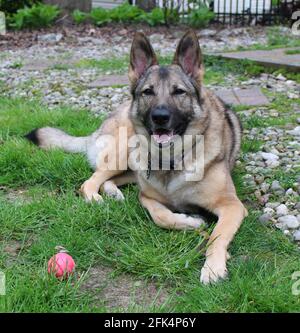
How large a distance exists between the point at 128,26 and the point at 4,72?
15.5 feet

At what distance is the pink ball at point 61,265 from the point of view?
2.59 metres

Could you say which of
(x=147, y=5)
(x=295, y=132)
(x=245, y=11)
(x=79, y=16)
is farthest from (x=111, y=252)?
(x=147, y=5)

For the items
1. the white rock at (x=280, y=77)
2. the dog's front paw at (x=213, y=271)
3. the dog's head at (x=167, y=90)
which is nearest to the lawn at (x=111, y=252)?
the dog's front paw at (x=213, y=271)

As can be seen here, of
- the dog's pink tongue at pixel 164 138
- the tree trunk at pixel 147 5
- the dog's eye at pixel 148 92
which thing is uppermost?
the dog's eye at pixel 148 92

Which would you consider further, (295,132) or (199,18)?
(199,18)

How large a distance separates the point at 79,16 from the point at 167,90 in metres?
9.30

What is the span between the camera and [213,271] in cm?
262

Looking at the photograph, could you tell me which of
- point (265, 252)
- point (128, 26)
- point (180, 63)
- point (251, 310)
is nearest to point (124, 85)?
point (180, 63)

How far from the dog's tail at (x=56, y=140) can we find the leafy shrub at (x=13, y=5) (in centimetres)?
892

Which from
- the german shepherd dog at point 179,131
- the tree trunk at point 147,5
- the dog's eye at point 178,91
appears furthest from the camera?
the tree trunk at point 147,5

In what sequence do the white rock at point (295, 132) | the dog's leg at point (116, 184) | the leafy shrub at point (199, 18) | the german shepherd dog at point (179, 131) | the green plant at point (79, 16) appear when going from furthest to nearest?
the green plant at point (79, 16) < the leafy shrub at point (199, 18) < the white rock at point (295, 132) < the dog's leg at point (116, 184) < the german shepherd dog at point (179, 131)

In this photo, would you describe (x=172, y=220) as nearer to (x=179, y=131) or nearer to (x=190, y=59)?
(x=179, y=131)

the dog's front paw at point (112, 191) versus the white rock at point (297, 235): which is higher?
the white rock at point (297, 235)

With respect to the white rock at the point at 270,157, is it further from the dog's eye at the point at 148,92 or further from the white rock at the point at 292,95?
the white rock at the point at 292,95
